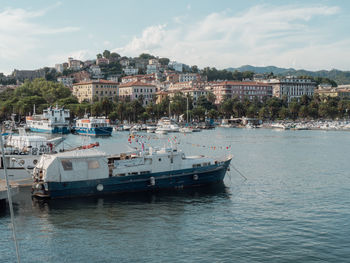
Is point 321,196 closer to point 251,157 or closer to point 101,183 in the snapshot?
point 101,183

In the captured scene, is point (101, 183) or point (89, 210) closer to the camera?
point (89, 210)

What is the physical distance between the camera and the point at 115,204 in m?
31.0

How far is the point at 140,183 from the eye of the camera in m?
34.2

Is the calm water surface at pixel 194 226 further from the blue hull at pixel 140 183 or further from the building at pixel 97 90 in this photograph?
the building at pixel 97 90

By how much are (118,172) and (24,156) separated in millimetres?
9158

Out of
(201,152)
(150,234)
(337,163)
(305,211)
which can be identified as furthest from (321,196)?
(201,152)

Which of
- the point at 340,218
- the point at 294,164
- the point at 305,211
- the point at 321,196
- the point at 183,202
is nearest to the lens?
the point at 340,218

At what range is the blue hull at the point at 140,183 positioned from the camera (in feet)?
104

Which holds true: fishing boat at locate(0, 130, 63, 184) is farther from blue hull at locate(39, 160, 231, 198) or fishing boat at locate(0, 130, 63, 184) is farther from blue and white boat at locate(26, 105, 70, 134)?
blue and white boat at locate(26, 105, 70, 134)

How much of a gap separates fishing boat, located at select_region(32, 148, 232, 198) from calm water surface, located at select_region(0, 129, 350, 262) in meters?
0.95

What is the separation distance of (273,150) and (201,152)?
48.7ft

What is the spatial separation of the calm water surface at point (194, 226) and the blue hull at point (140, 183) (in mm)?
797

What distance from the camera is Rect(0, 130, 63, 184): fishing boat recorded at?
35.5 m

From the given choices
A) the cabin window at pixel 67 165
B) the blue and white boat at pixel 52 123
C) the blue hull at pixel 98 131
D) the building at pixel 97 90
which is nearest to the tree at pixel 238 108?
the building at pixel 97 90
